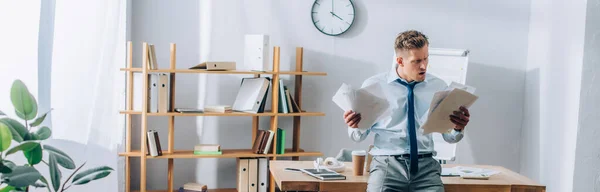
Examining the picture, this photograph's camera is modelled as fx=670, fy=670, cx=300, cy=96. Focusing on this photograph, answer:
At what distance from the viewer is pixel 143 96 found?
14.8ft

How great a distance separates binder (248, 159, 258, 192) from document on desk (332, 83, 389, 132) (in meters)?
1.90

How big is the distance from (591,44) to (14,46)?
12.0 ft

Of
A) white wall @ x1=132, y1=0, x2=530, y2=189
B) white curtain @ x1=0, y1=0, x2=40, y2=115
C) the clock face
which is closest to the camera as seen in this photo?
white curtain @ x1=0, y1=0, x2=40, y2=115

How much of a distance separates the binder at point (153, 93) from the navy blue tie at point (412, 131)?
202 cm

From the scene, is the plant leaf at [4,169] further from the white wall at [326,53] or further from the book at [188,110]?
the white wall at [326,53]

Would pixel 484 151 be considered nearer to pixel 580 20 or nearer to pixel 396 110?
pixel 580 20

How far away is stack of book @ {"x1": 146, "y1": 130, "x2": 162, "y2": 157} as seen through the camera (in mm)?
4570

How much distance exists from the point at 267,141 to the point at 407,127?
181 cm

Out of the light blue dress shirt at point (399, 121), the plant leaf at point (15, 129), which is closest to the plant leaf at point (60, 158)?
the plant leaf at point (15, 129)

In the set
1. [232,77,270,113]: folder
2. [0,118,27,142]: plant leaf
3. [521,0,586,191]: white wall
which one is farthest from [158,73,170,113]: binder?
[521,0,586,191]: white wall

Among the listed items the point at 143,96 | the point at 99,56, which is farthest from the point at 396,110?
the point at 143,96

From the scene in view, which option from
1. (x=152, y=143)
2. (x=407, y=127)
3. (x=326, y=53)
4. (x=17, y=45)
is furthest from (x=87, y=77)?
(x=326, y=53)

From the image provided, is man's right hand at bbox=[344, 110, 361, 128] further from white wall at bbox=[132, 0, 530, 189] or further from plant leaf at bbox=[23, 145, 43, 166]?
white wall at bbox=[132, 0, 530, 189]

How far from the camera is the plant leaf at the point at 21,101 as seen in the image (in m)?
2.12
